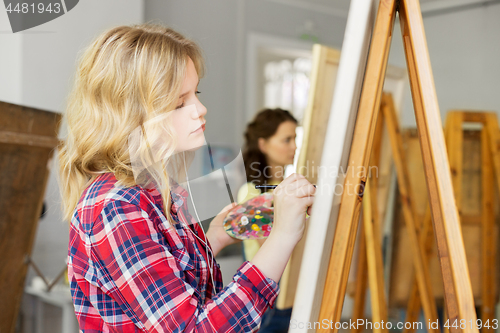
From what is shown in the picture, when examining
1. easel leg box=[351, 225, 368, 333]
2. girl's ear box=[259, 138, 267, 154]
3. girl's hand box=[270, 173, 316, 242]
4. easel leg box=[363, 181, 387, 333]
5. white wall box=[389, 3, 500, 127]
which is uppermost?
white wall box=[389, 3, 500, 127]

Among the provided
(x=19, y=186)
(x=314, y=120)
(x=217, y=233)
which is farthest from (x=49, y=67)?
(x=217, y=233)

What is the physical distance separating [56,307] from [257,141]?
1102 millimetres

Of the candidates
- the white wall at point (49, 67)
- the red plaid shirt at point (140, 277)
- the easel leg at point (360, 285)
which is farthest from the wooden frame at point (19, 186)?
the easel leg at point (360, 285)

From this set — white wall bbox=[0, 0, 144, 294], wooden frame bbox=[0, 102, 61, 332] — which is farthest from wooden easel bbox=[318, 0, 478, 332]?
white wall bbox=[0, 0, 144, 294]

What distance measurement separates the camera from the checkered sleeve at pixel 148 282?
1.91ft

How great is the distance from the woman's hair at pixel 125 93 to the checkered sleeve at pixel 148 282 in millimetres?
72

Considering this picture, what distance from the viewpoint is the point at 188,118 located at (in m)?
0.70

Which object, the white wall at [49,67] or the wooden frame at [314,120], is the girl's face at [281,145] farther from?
the white wall at [49,67]

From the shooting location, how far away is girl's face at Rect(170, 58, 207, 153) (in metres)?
0.69

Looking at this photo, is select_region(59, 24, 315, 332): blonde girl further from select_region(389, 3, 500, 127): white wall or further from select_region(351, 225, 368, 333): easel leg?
select_region(389, 3, 500, 127): white wall

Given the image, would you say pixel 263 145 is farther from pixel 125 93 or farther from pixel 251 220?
pixel 125 93

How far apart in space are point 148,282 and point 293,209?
0.24m

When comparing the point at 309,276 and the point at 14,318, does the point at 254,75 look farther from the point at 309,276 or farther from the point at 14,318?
the point at 309,276

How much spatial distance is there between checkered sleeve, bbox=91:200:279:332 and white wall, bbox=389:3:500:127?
327 centimetres
